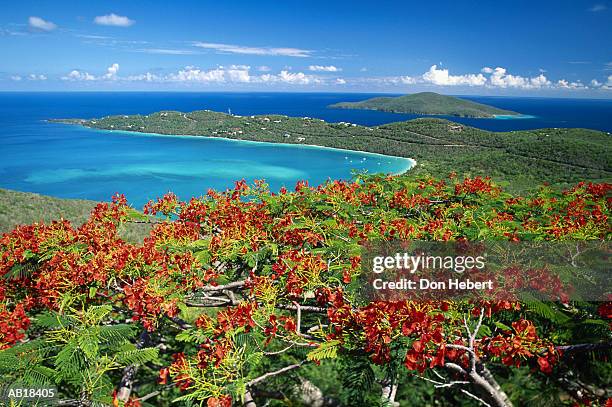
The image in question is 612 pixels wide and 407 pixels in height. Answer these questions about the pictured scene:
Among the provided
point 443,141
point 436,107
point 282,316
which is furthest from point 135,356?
point 436,107

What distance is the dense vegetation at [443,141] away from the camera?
41562mm

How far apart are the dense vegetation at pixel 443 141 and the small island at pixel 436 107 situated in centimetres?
7800

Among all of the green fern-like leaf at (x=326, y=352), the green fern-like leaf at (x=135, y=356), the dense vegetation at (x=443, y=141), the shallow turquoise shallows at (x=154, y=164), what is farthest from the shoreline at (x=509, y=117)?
the green fern-like leaf at (x=135, y=356)

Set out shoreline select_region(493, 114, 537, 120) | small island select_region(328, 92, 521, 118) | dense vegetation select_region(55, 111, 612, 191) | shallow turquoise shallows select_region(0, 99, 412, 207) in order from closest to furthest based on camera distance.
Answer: dense vegetation select_region(55, 111, 612, 191), shallow turquoise shallows select_region(0, 99, 412, 207), shoreline select_region(493, 114, 537, 120), small island select_region(328, 92, 521, 118)

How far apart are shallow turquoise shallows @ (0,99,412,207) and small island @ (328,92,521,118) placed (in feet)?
337

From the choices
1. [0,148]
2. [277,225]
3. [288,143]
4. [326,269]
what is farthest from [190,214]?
[0,148]

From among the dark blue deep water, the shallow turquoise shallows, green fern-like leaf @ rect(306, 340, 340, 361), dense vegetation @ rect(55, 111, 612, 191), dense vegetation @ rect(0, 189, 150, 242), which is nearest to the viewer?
green fern-like leaf @ rect(306, 340, 340, 361)

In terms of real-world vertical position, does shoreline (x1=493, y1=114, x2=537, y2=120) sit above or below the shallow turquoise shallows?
above

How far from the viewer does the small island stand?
6301 inches

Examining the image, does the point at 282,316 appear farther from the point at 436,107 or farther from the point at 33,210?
the point at 436,107

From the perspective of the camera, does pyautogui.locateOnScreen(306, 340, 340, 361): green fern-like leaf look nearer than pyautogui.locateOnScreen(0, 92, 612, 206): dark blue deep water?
Yes

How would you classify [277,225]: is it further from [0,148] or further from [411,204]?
Result: [0,148]

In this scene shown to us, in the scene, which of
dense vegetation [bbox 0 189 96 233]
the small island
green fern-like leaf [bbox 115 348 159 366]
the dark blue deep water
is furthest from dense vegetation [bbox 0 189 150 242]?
the small island

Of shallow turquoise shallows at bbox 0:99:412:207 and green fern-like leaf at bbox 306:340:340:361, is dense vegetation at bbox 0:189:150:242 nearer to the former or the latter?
shallow turquoise shallows at bbox 0:99:412:207
